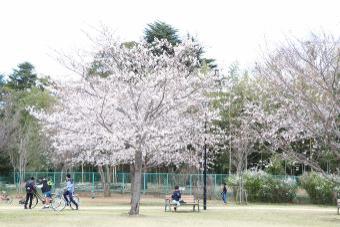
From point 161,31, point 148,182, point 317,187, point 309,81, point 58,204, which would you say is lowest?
point 58,204

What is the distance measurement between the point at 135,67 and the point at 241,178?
1390cm

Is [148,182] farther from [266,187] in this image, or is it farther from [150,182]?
[266,187]

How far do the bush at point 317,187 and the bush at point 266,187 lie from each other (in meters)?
0.82

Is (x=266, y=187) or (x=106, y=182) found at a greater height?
(x=106, y=182)

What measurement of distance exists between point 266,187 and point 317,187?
3.25 m

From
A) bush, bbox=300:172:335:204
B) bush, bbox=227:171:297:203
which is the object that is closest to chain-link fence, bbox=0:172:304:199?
bush, bbox=227:171:297:203

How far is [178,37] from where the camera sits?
1978 inches

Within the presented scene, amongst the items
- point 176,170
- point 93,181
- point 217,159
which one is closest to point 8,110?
point 93,181

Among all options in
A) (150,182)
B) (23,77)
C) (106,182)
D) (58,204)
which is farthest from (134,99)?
(23,77)

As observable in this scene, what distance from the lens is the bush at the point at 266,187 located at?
3856cm

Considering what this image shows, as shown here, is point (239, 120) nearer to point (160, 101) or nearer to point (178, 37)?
point (178, 37)

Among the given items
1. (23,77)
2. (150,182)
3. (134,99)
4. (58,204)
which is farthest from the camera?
(23,77)

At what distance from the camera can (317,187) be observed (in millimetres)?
38000

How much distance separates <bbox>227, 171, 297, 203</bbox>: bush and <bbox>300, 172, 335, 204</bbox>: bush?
2.71ft
